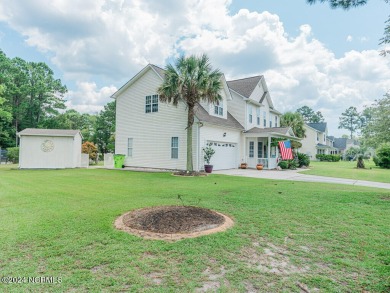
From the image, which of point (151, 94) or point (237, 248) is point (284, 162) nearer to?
point (151, 94)

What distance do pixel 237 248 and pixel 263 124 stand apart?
72.5ft

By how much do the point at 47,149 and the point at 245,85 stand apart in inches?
729

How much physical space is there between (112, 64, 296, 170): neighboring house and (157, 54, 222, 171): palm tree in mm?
2169

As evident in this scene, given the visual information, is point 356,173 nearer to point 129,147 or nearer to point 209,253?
point 129,147

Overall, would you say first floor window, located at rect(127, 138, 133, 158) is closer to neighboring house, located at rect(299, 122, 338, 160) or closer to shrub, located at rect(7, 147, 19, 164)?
shrub, located at rect(7, 147, 19, 164)

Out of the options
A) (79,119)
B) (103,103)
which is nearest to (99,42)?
(103,103)

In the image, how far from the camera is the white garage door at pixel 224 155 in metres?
17.7

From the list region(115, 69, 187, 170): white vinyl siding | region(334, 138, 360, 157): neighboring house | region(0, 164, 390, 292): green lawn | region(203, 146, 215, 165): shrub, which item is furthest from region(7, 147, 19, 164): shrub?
region(334, 138, 360, 157): neighboring house

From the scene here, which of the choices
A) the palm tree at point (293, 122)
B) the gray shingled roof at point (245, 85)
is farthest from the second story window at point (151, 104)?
the palm tree at point (293, 122)

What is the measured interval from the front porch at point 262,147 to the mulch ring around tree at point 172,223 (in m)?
15.5

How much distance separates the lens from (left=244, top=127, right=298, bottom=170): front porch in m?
19.9

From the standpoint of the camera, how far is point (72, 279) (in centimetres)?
268

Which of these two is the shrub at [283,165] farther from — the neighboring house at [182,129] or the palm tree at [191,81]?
the palm tree at [191,81]

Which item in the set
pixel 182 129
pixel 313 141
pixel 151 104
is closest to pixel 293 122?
pixel 313 141
